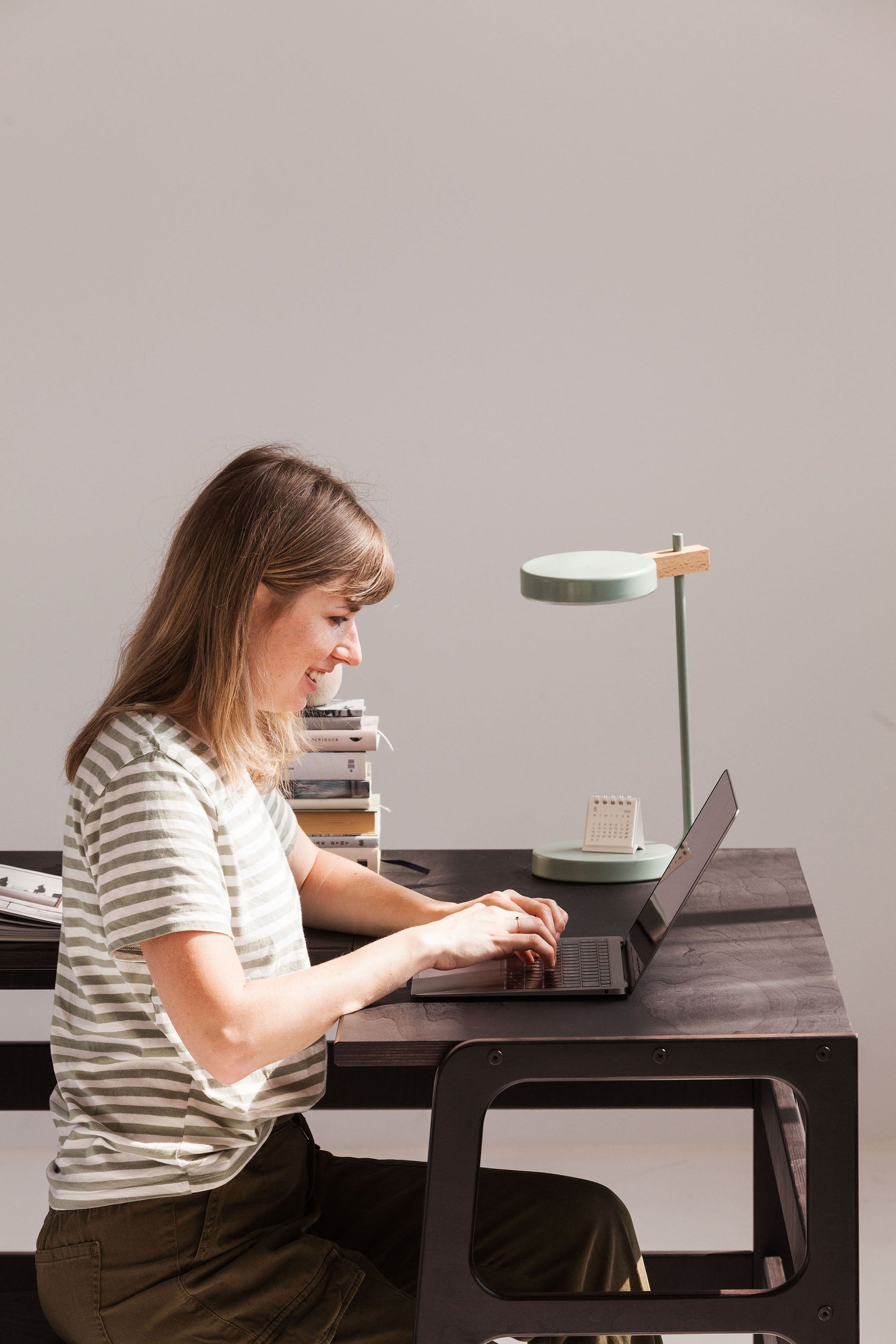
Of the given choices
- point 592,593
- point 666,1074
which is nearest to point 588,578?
point 592,593

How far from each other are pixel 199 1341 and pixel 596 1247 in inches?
17.6

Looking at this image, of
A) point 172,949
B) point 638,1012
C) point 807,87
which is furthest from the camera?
point 807,87

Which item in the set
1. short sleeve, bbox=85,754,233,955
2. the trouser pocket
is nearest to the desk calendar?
short sleeve, bbox=85,754,233,955

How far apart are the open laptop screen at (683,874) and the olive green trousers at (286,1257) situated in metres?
0.28

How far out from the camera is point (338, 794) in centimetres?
198

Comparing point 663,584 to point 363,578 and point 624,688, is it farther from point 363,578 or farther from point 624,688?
point 363,578

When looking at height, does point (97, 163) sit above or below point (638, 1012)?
above

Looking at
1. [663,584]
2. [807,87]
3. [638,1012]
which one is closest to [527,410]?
[663,584]

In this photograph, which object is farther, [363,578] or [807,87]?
[807,87]

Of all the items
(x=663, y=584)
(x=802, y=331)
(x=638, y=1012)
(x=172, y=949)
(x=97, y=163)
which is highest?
(x=97, y=163)

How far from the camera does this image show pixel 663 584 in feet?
9.76

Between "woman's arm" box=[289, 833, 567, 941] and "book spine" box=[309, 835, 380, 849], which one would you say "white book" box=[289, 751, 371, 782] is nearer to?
"book spine" box=[309, 835, 380, 849]

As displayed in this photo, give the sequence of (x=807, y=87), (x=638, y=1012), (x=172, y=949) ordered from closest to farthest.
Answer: (x=172, y=949) → (x=638, y=1012) → (x=807, y=87)

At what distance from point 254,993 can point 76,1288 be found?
33cm
